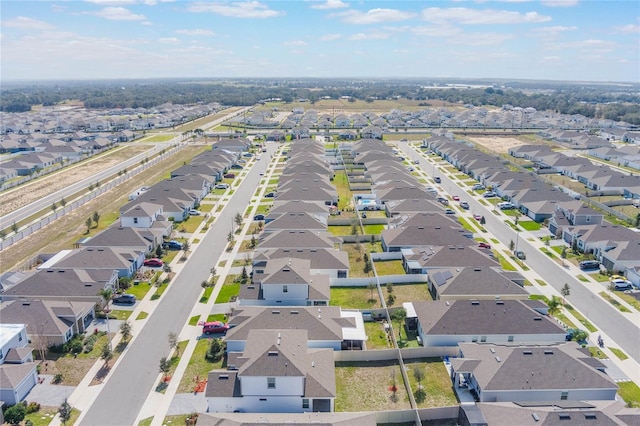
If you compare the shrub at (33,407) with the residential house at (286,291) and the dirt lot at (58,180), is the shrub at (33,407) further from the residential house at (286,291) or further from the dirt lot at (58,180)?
the dirt lot at (58,180)

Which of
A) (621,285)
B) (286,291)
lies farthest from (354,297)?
(621,285)

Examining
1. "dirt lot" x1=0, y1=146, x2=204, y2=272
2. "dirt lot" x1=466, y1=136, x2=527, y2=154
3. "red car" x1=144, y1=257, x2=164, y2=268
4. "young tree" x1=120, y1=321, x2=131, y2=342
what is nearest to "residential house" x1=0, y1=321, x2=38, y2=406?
"young tree" x1=120, y1=321, x2=131, y2=342

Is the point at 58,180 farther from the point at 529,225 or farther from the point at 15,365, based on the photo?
the point at 529,225

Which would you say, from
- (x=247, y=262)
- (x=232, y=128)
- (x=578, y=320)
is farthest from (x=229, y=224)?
(x=232, y=128)

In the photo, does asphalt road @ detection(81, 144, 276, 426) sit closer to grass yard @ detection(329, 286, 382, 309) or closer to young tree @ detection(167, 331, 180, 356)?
young tree @ detection(167, 331, 180, 356)

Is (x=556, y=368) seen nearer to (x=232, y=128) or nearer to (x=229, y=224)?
(x=229, y=224)

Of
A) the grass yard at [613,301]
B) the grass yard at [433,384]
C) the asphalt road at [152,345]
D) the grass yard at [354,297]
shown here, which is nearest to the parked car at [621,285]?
the grass yard at [613,301]
